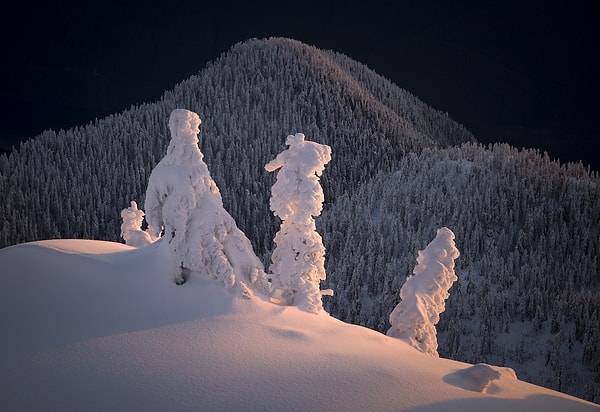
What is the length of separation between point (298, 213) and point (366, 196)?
2620 inches

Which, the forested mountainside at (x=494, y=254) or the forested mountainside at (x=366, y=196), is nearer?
the forested mountainside at (x=494, y=254)

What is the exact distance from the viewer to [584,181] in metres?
79.4

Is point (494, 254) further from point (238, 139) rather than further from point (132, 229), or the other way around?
point (238, 139)

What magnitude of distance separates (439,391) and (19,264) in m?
14.5

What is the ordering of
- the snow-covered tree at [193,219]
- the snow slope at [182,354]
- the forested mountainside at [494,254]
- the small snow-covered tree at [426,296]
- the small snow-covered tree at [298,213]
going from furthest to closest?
the forested mountainside at [494,254] < the small snow-covered tree at [426,296] < the small snow-covered tree at [298,213] < the snow-covered tree at [193,219] < the snow slope at [182,354]

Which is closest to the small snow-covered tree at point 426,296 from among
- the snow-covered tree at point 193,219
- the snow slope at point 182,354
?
the snow slope at point 182,354

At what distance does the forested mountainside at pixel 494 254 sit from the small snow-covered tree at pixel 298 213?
3438 centimetres

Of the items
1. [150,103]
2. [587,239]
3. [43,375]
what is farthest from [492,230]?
[150,103]

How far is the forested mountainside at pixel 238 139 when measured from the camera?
89312 millimetres

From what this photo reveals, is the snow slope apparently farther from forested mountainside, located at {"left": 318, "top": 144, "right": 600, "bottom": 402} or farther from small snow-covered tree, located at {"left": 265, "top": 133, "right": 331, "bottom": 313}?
forested mountainside, located at {"left": 318, "top": 144, "right": 600, "bottom": 402}

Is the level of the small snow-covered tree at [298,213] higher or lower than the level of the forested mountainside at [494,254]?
lower

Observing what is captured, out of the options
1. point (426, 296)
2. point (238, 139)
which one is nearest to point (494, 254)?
point (426, 296)

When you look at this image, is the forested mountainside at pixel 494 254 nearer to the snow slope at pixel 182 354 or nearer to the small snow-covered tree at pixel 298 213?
the small snow-covered tree at pixel 298 213

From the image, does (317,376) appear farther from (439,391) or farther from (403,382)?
(439,391)
